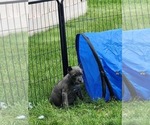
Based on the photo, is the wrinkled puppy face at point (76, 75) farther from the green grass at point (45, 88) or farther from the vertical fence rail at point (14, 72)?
the vertical fence rail at point (14, 72)

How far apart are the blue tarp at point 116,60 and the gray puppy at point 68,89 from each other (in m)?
0.18

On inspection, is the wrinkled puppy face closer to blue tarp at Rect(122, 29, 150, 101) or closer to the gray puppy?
the gray puppy

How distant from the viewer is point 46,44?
22.6ft

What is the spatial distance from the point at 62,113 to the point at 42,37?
272 centimetres

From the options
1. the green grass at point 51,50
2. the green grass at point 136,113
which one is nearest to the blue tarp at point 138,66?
the green grass at point 136,113

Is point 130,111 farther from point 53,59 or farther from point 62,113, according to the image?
point 53,59

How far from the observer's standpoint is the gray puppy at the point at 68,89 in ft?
16.3

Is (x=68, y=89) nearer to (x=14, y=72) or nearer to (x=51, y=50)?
(x=14, y=72)

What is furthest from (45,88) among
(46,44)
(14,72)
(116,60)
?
(46,44)

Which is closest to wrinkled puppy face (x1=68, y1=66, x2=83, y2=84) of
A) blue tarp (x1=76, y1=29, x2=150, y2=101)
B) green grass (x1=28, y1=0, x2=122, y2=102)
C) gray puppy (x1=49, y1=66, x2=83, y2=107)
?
gray puppy (x1=49, y1=66, x2=83, y2=107)

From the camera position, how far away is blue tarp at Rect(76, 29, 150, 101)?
190 inches

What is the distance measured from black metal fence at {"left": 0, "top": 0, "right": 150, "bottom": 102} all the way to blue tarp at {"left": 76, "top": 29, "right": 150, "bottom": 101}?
0.21 metres

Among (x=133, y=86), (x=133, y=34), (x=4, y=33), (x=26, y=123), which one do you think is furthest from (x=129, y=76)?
(x=4, y=33)

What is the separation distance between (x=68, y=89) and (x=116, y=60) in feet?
2.00
